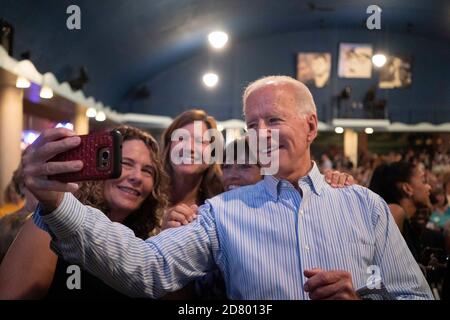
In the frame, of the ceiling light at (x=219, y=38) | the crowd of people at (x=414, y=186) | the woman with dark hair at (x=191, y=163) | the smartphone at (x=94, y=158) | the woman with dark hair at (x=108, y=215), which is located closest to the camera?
the smartphone at (x=94, y=158)

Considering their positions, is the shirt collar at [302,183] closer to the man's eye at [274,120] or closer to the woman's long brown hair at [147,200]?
the man's eye at [274,120]

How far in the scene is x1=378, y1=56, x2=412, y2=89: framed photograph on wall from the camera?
150 cm

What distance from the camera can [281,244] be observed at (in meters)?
0.83

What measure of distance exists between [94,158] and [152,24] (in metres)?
1.42

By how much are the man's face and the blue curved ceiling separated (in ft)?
0.72

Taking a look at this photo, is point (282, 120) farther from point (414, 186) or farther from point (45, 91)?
point (45, 91)

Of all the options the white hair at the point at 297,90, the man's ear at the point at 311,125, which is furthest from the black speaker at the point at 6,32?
the man's ear at the point at 311,125

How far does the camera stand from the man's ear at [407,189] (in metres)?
1.23

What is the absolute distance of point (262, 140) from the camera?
0.84 metres

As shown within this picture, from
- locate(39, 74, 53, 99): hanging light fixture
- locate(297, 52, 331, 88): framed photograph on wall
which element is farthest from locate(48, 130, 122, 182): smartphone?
locate(39, 74, 53, 99): hanging light fixture

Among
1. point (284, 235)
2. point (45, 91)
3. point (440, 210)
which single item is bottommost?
point (440, 210)

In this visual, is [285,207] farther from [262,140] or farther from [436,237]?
[436,237]

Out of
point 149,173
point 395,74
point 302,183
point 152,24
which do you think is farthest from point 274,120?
point 152,24

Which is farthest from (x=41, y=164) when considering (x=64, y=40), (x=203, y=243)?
(x=64, y=40)
